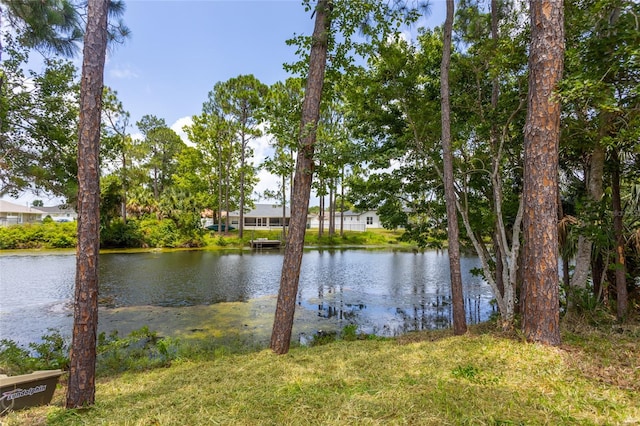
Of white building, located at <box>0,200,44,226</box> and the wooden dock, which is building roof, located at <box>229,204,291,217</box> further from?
white building, located at <box>0,200,44,226</box>

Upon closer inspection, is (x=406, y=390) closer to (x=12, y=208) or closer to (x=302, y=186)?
(x=302, y=186)

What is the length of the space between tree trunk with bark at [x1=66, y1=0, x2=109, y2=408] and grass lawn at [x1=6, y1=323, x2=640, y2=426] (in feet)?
1.11

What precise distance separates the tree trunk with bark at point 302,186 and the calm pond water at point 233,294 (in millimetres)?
3104

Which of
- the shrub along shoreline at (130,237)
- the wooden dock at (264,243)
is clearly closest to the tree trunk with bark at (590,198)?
the shrub along shoreline at (130,237)

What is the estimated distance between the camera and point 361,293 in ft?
40.2

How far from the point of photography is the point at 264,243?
2845 centimetres

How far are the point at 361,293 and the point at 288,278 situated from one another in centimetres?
783

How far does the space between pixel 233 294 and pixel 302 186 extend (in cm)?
809

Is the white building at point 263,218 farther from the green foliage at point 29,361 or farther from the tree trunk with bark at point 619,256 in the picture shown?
the tree trunk with bark at point 619,256

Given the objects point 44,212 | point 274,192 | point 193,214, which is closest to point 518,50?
point 193,214

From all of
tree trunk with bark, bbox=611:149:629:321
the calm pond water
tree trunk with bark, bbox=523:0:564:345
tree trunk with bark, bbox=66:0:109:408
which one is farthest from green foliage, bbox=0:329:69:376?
tree trunk with bark, bbox=611:149:629:321

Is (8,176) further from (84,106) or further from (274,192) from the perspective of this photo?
(274,192)

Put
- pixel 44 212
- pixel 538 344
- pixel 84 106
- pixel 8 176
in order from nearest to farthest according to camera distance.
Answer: pixel 84 106 → pixel 538 344 → pixel 8 176 → pixel 44 212

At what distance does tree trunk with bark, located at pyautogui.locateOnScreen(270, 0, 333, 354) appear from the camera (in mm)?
4984
